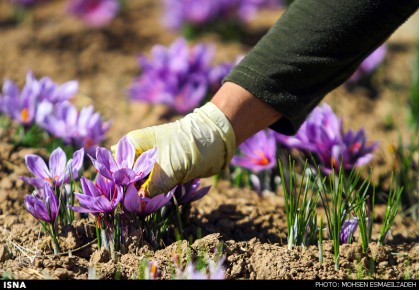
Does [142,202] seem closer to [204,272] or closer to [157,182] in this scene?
[157,182]

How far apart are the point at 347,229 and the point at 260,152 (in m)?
0.56

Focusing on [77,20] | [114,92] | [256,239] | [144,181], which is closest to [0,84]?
[114,92]

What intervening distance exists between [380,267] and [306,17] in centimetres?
75

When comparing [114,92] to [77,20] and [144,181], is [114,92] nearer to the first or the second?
[77,20]

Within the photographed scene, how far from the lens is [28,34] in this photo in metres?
3.89

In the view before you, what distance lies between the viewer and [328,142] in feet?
7.41

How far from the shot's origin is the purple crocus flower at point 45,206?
1698mm

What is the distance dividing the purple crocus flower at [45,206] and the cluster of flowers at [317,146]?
2.41 ft

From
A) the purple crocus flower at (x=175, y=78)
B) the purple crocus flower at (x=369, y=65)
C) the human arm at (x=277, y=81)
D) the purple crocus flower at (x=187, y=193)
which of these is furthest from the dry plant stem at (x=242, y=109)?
the purple crocus flower at (x=369, y=65)

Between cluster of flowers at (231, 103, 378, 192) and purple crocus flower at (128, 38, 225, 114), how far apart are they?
26.8 inches

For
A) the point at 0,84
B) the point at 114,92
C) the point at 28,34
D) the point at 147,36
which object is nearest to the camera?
the point at 0,84

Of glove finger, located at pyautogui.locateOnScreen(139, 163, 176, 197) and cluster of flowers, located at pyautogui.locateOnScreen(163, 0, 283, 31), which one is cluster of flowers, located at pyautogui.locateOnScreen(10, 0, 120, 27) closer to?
cluster of flowers, located at pyautogui.locateOnScreen(163, 0, 283, 31)

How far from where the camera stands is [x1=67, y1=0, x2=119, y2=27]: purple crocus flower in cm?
402

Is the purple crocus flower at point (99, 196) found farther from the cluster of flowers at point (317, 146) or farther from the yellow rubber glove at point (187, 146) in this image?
the cluster of flowers at point (317, 146)
